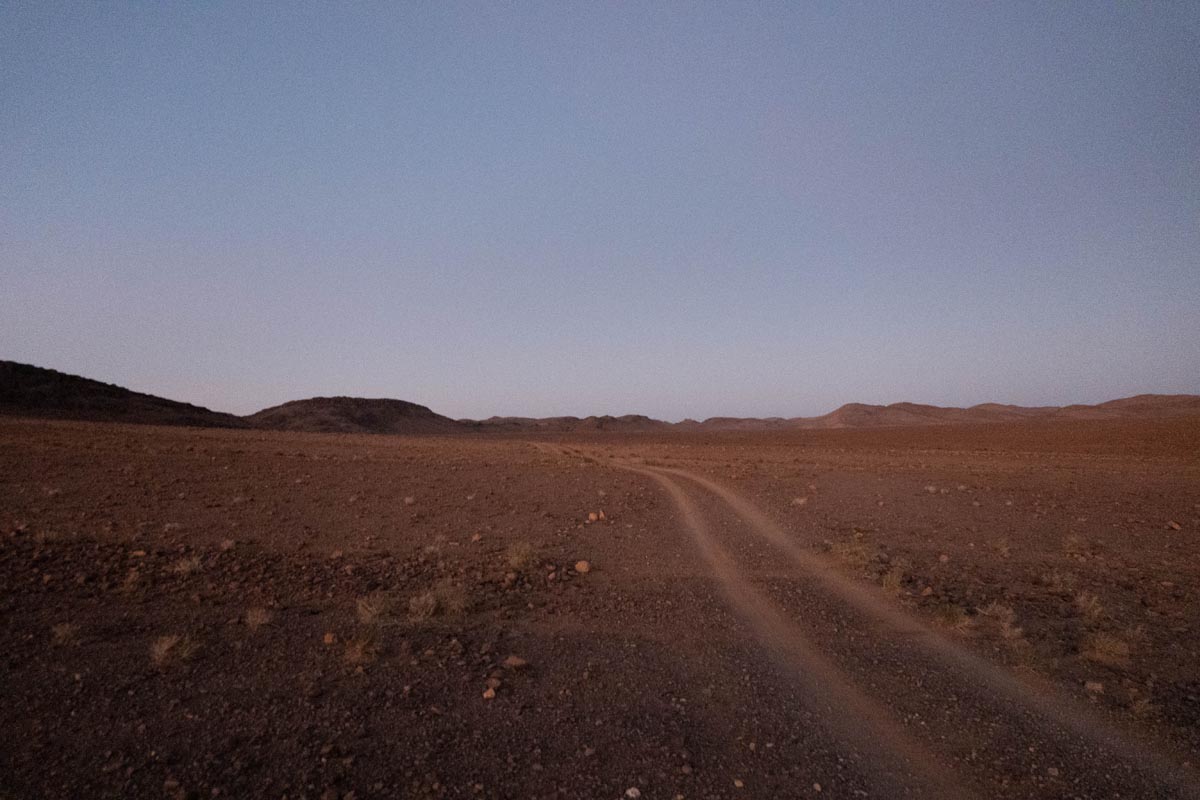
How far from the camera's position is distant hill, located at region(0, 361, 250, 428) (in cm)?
5462

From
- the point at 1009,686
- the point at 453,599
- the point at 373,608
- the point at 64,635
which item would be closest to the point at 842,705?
the point at 1009,686

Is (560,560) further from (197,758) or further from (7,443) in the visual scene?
(7,443)

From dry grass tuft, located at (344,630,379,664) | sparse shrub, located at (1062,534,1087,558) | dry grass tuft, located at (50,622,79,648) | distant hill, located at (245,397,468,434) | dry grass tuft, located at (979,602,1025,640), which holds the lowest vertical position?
dry grass tuft, located at (979,602,1025,640)

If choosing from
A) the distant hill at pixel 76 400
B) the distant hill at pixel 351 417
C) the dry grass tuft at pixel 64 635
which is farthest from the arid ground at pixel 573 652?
the distant hill at pixel 351 417

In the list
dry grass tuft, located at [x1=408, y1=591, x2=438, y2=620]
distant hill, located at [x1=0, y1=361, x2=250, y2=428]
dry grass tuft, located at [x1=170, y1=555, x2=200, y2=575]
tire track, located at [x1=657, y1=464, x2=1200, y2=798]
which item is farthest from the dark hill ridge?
tire track, located at [x1=657, y1=464, x2=1200, y2=798]

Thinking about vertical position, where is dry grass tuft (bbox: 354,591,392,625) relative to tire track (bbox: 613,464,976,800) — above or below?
above

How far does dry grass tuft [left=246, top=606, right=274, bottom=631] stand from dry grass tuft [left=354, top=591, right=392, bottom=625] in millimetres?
1030

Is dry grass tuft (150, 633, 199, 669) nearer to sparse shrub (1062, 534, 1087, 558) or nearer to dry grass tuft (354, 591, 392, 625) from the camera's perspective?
dry grass tuft (354, 591, 392, 625)

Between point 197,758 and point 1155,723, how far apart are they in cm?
831

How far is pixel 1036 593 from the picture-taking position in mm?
10094

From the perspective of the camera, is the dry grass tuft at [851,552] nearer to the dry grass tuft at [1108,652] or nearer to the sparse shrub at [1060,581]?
the sparse shrub at [1060,581]

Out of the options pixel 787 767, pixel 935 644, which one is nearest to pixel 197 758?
pixel 787 767

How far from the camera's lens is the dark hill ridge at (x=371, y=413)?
5800 cm

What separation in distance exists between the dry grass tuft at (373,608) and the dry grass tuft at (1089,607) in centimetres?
965
